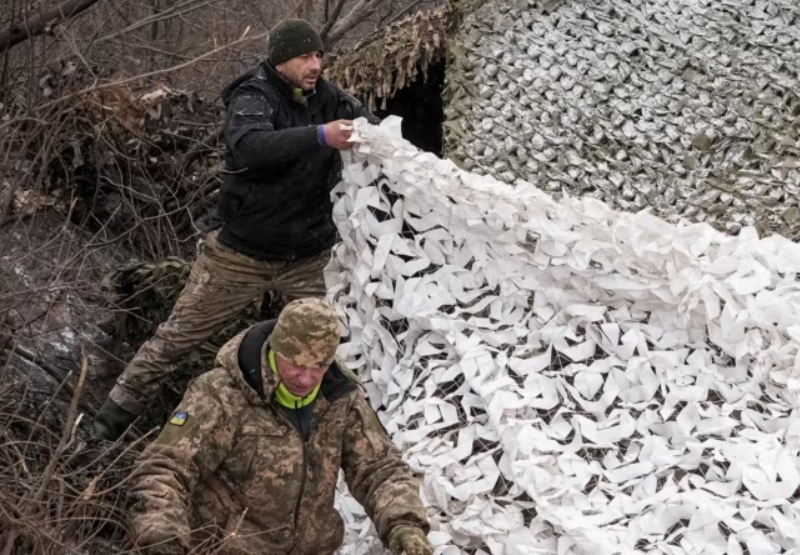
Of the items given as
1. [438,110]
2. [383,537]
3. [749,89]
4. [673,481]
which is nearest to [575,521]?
[673,481]

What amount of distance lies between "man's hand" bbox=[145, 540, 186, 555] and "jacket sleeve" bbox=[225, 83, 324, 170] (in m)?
1.83

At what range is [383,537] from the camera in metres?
3.75

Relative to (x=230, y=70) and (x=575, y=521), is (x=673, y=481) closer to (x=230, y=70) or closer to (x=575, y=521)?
(x=575, y=521)

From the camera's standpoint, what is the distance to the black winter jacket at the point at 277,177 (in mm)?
4879

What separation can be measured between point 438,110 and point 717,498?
5137mm

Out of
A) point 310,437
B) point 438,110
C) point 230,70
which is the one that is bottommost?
point 230,70

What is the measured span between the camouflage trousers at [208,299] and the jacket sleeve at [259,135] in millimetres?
466

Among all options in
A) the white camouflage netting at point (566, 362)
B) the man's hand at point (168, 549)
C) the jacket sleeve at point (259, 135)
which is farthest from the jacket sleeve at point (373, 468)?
the jacket sleeve at point (259, 135)

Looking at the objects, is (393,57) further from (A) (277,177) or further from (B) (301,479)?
(B) (301,479)

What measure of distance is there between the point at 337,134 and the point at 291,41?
48 cm

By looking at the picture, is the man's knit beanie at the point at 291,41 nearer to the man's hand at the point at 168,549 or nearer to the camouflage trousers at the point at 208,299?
the camouflage trousers at the point at 208,299

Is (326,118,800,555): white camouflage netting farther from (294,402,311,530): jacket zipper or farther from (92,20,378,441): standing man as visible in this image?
(294,402,311,530): jacket zipper

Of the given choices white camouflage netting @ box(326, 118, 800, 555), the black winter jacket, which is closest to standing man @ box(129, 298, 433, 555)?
white camouflage netting @ box(326, 118, 800, 555)

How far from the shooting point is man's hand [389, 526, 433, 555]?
3600mm
